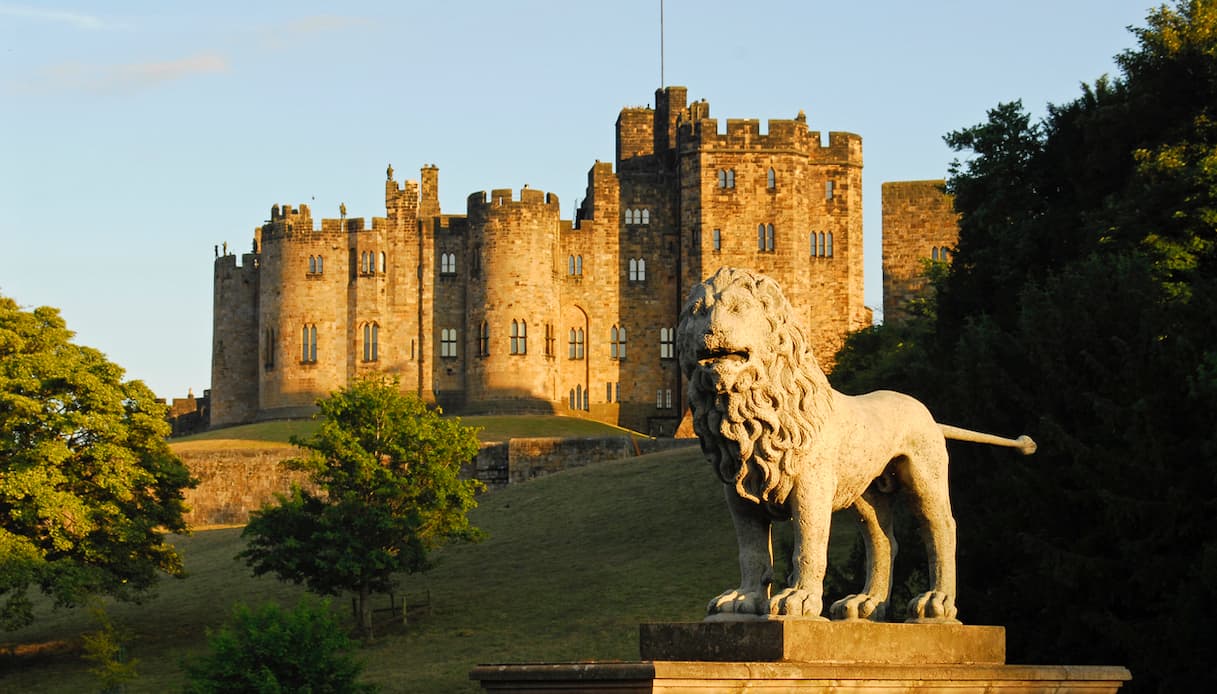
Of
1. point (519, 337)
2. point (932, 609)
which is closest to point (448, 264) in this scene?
point (519, 337)

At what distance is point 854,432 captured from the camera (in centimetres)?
1431

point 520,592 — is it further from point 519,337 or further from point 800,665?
point 519,337

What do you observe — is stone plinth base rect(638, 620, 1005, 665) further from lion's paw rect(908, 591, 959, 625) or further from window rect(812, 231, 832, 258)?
window rect(812, 231, 832, 258)

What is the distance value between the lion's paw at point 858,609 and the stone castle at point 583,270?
8403cm

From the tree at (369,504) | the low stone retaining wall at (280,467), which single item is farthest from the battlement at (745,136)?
the tree at (369,504)

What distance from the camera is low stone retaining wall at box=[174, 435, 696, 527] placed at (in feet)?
270

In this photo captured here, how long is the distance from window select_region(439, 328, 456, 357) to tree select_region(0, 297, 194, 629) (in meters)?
46.1

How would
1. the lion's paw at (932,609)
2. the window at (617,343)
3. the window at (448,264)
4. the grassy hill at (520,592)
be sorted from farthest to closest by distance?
the window at (448,264) < the window at (617,343) < the grassy hill at (520,592) < the lion's paw at (932,609)

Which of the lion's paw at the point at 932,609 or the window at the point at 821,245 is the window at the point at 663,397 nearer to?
the window at the point at 821,245

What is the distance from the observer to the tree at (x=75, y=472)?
169 feet

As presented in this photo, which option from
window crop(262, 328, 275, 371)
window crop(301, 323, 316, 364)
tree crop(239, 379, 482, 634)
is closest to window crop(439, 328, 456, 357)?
window crop(301, 323, 316, 364)

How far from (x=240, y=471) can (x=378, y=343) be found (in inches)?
741

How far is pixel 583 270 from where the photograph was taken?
10281cm

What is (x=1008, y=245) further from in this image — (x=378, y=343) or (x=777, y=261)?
(x=378, y=343)
